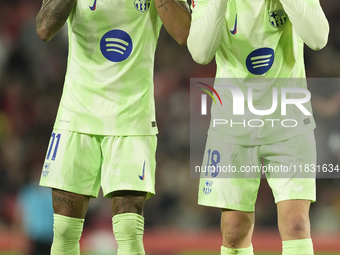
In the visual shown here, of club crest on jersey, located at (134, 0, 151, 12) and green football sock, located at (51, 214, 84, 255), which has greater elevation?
club crest on jersey, located at (134, 0, 151, 12)

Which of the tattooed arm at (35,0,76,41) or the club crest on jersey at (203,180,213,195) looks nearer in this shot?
the club crest on jersey at (203,180,213,195)

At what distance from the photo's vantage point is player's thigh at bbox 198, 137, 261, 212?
2537 mm

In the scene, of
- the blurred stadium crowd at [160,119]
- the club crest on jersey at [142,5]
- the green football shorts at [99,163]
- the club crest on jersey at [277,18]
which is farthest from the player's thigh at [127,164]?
the blurred stadium crowd at [160,119]

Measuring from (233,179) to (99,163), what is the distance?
684 mm

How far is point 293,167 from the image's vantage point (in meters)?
2.46

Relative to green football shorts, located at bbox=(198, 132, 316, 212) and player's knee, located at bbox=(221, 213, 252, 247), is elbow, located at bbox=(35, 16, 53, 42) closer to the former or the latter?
green football shorts, located at bbox=(198, 132, 316, 212)

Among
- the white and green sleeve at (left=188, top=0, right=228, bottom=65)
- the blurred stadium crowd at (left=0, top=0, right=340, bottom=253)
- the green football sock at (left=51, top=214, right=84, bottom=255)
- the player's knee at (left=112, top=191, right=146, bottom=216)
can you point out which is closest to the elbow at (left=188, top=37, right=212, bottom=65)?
the white and green sleeve at (left=188, top=0, right=228, bottom=65)

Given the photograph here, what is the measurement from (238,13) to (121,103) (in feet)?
2.37

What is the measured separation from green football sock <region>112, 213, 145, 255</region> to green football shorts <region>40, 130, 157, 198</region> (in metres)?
0.14

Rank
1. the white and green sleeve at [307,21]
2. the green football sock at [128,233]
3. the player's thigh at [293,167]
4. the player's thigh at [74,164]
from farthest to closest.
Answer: the player's thigh at [74,164], the green football sock at [128,233], the player's thigh at [293,167], the white and green sleeve at [307,21]

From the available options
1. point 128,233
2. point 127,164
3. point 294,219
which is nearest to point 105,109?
point 127,164

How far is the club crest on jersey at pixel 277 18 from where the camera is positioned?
2531mm

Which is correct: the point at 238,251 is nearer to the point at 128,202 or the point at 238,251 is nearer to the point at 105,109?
the point at 128,202

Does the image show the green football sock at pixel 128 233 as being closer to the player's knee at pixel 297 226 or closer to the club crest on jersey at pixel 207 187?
the club crest on jersey at pixel 207 187
